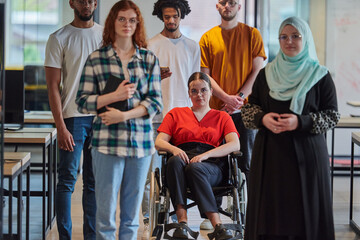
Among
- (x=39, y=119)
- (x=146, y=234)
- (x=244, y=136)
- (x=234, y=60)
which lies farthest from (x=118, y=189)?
(x=39, y=119)

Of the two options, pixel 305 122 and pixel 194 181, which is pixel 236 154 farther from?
pixel 305 122

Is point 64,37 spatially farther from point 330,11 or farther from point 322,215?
point 330,11

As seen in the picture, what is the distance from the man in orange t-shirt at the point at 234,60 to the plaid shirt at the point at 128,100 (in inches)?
55.8

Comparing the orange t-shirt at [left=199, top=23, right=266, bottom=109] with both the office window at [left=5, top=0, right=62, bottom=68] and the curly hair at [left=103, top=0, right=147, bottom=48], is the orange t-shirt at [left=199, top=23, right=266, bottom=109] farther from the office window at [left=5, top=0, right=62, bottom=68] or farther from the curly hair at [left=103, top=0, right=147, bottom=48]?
the office window at [left=5, top=0, right=62, bottom=68]

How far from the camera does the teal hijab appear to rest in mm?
2809

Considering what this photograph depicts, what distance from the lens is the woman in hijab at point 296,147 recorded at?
281 cm

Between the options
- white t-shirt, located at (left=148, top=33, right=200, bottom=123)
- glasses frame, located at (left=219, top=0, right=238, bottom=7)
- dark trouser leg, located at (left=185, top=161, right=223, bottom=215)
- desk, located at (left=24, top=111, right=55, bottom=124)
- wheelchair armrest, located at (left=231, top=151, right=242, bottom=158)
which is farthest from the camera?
desk, located at (left=24, top=111, right=55, bottom=124)

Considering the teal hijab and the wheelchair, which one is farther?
the wheelchair

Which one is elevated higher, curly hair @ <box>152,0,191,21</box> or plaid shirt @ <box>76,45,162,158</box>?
curly hair @ <box>152,0,191,21</box>

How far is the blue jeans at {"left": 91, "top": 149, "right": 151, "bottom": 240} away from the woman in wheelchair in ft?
2.09

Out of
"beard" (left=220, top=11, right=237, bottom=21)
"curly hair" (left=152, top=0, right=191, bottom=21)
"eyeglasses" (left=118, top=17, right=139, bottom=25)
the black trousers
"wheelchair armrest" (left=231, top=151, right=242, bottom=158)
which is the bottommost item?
the black trousers

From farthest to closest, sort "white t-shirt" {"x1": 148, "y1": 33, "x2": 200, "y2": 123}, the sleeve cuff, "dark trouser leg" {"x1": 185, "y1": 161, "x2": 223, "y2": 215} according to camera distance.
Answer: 1. "white t-shirt" {"x1": 148, "y1": 33, "x2": 200, "y2": 123}
2. "dark trouser leg" {"x1": 185, "y1": 161, "x2": 223, "y2": 215}
3. the sleeve cuff

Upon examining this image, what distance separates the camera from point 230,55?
4383mm

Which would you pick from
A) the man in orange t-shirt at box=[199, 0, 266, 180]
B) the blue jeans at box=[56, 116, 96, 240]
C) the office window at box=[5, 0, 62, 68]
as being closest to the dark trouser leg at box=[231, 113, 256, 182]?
the man in orange t-shirt at box=[199, 0, 266, 180]
